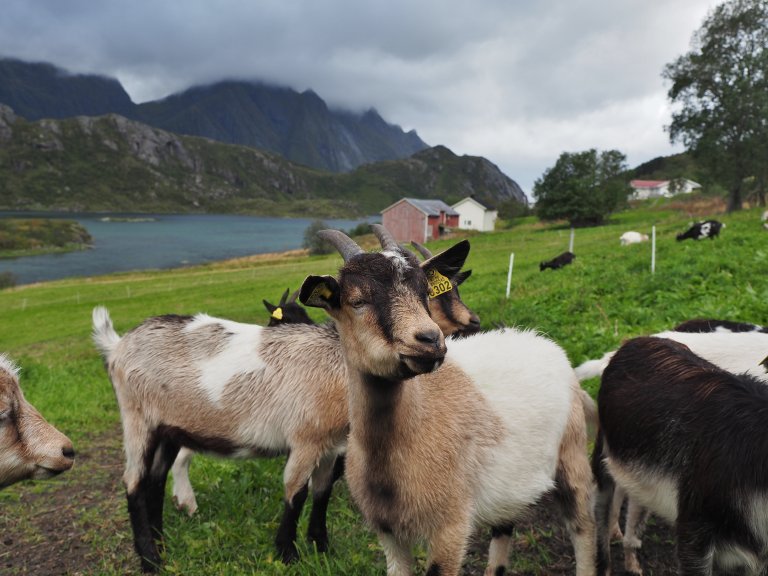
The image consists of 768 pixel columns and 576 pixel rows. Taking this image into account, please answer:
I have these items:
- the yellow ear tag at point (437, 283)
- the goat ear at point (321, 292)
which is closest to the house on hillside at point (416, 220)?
the yellow ear tag at point (437, 283)

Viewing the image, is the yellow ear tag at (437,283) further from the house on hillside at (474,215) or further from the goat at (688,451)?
the house on hillside at (474,215)

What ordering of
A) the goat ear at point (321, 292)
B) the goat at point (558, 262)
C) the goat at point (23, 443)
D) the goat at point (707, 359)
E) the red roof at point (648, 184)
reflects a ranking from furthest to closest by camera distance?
the red roof at point (648, 184), the goat at point (558, 262), the goat at point (707, 359), the goat at point (23, 443), the goat ear at point (321, 292)

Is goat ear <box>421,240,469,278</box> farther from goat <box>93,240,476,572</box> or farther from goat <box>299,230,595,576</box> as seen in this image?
goat <box>93,240,476,572</box>

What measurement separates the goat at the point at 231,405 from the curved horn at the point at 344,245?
1.49m

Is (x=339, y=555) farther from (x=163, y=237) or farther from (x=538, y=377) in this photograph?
(x=163, y=237)

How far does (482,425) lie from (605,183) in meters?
64.3

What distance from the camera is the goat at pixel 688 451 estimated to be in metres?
2.63

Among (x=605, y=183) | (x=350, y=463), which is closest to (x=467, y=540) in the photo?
(x=350, y=463)

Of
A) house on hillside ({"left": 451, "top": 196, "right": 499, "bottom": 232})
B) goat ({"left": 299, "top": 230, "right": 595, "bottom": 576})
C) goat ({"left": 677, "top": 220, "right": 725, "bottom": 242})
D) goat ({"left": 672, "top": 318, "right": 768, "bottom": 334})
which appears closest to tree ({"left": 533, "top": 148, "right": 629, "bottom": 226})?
house on hillside ({"left": 451, "top": 196, "right": 499, "bottom": 232})

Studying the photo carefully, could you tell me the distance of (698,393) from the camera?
3.16 meters

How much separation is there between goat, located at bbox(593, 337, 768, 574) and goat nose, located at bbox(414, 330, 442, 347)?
6.19 ft

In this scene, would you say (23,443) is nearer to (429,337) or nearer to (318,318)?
(429,337)

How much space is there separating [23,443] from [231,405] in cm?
161

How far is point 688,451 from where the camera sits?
3.01 meters
